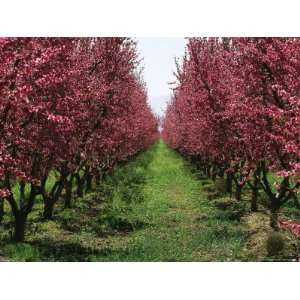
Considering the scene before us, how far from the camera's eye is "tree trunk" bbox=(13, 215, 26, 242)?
15453 millimetres

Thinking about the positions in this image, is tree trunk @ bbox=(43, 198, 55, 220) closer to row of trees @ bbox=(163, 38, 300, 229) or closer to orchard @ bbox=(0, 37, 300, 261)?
orchard @ bbox=(0, 37, 300, 261)

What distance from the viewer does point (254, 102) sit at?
15.7 m

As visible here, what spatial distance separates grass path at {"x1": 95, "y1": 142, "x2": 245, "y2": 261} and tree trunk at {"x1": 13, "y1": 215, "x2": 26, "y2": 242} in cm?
237

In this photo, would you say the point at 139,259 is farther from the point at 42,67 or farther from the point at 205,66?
the point at 205,66

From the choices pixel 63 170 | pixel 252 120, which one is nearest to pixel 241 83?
pixel 252 120

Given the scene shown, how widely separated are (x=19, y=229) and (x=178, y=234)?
4.54 metres

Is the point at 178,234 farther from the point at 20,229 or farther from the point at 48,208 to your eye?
the point at 20,229

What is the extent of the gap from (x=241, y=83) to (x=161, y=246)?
4.92m

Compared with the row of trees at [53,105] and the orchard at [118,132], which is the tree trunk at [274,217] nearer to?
the orchard at [118,132]

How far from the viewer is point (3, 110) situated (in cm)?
1210

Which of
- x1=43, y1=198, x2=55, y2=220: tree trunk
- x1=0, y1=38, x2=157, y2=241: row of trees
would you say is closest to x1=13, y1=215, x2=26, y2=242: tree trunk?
x1=0, y1=38, x2=157, y2=241: row of trees

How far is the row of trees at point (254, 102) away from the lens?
45.2 feet

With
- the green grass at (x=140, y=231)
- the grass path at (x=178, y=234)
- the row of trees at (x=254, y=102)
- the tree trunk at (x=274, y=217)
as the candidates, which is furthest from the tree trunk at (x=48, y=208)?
the tree trunk at (x=274, y=217)

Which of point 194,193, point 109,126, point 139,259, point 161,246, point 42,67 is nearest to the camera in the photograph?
point 42,67
